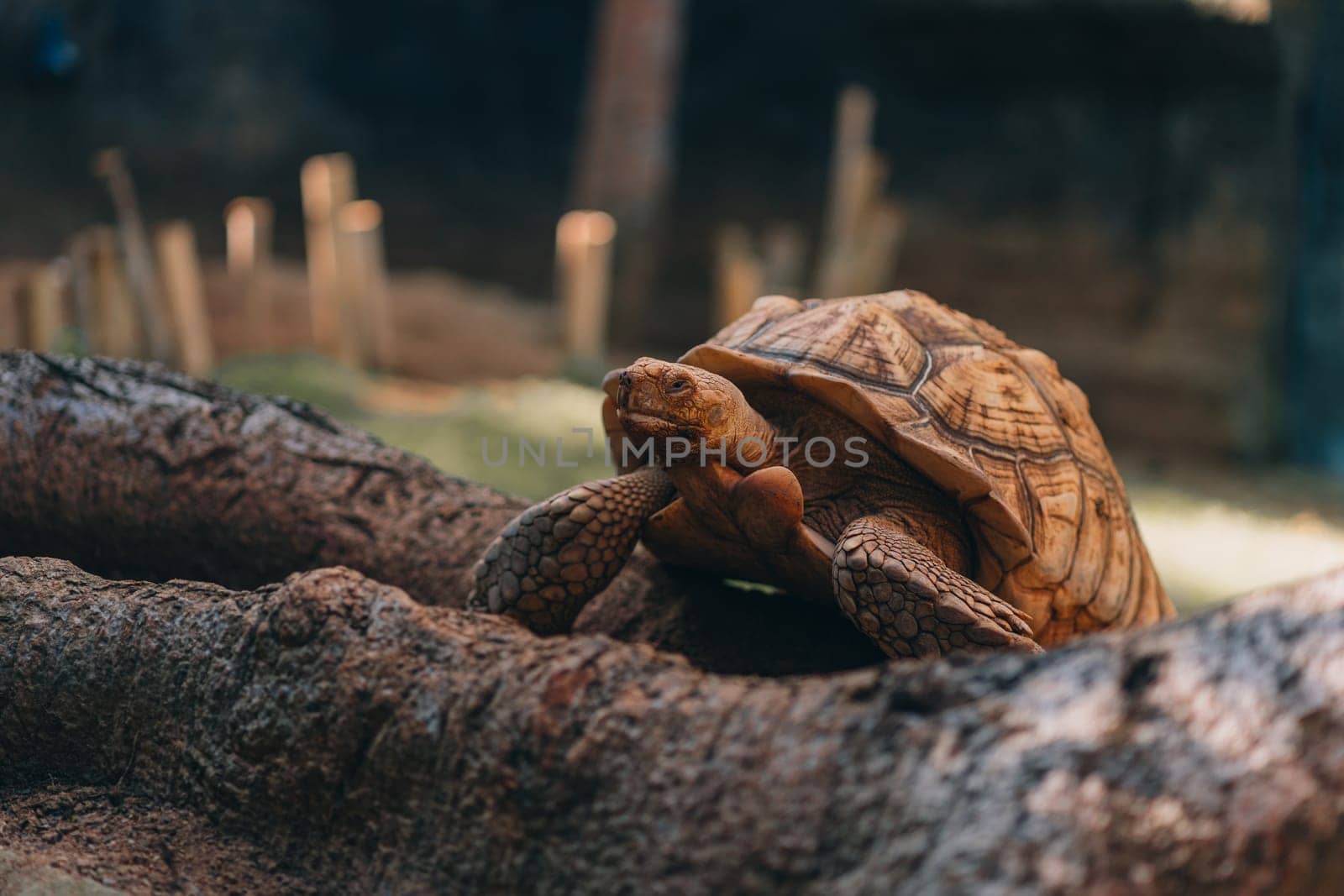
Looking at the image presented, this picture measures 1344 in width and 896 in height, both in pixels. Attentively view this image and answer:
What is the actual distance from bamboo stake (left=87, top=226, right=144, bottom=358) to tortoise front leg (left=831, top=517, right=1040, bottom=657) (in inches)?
187

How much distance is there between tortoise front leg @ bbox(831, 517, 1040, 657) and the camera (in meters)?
1.82

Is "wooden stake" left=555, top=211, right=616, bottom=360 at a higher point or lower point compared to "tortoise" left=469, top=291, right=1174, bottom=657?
higher

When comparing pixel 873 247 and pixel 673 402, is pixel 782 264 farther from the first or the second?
pixel 673 402

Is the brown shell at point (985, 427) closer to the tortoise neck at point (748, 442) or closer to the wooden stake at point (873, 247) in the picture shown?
the tortoise neck at point (748, 442)

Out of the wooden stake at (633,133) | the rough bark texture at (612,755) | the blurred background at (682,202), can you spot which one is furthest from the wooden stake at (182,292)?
the rough bark texture at (612,755)

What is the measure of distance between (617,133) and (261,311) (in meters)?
3.97

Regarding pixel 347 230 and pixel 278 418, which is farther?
pixel 347 230

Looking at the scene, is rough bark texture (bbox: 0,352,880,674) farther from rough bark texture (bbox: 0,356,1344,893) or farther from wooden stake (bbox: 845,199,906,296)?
wooden stake (bbox: 845,199,906,296)

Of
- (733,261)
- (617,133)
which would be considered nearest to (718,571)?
(733,261)

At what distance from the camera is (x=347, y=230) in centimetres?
703

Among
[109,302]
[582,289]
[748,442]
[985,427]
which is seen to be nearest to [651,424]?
[748,442]

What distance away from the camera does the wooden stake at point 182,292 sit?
6141 mm

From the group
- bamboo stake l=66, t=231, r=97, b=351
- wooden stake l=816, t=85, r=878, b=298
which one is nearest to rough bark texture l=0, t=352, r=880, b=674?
bamboo stake l=66, t=231, r=97, b=351

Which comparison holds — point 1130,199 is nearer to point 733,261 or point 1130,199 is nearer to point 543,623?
point 733,261
